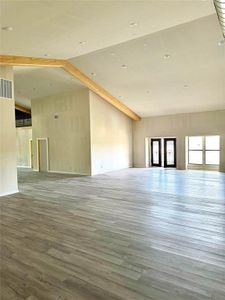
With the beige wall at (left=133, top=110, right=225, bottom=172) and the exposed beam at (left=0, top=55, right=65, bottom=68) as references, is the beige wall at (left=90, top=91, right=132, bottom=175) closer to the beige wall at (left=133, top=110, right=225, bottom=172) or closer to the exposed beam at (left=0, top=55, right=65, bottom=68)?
the beige wall at (left=133, top=110, right=225, bottom=172)

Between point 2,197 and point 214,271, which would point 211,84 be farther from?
point 2,197

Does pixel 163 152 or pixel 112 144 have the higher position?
pixel 112 144

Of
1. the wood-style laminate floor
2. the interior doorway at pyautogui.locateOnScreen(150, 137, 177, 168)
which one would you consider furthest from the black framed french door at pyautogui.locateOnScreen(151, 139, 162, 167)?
the wood-style laminate floor

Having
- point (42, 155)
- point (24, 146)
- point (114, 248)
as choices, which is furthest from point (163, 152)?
Answer: point (114, 248)

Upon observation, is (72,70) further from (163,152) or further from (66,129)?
(163,152)

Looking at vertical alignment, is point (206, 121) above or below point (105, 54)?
below

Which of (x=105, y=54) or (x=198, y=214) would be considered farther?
(x=105, y=54)

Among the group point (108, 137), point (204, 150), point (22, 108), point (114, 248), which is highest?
point (22, 108)

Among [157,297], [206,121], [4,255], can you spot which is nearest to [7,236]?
[4,255]

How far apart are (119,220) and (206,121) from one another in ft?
28.1

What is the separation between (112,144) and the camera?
37.2 ft

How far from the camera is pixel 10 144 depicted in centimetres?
645

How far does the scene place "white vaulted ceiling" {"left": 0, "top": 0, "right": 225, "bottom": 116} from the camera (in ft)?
12.7

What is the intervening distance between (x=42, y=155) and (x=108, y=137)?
12.2ft
